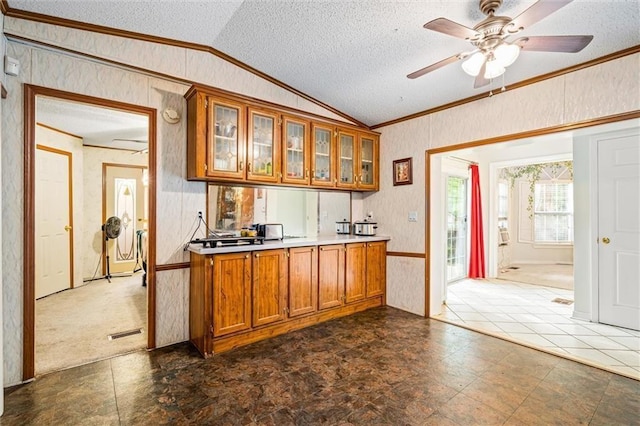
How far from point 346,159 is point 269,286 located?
1980mm

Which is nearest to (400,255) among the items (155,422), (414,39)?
(414,39)

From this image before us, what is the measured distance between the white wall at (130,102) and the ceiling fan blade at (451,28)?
7.30ft

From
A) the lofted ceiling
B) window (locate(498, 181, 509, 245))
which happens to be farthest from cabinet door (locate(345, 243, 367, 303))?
window (locate(498, 181, 509, 245))

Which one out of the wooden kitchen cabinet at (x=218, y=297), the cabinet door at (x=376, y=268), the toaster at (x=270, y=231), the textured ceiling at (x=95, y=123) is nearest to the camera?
the wooden kitchen cabinet at (x=218, y=297)

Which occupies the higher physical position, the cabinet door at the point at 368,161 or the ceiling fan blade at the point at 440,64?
the ceiling fan blade at the point at 440,64

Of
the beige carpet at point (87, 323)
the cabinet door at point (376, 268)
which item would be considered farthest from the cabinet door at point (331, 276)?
the beige carpet at point (87, 323)

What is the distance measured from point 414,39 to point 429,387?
280 centimetres

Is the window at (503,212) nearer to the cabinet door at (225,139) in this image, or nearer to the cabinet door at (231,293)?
the cabinet door at (225,139)

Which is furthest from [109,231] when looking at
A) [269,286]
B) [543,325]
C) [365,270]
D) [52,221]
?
[543,325]

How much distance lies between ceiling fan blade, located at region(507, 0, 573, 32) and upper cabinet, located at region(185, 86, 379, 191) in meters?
2.24

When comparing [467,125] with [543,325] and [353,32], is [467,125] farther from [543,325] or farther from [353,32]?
[543,325]

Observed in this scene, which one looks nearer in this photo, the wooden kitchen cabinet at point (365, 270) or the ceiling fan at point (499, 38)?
the ceiling fan at point (499, 38)

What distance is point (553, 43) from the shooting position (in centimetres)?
177

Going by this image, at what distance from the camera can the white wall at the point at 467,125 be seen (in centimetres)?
249
